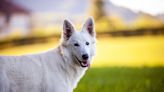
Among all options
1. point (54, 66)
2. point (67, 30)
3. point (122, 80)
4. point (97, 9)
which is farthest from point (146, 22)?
point (54, 66)

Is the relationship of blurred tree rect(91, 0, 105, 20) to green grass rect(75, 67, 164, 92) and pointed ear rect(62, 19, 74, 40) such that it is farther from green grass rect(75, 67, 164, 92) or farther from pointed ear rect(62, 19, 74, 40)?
pointed ear rect(62, 19, 74, 40)

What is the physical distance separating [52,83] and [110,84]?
1672 millimetres

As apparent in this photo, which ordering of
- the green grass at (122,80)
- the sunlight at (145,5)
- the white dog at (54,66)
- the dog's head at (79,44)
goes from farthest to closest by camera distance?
the sunlight at (145,5) → the green grass at (122,80) → the dog's head at (79,44) → the white dog at (54,66)

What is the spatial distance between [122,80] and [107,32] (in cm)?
64

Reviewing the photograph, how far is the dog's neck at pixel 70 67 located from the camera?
12.9 ft

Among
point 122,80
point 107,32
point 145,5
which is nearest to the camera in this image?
point 122,80

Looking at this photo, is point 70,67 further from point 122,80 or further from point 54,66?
point 122,80

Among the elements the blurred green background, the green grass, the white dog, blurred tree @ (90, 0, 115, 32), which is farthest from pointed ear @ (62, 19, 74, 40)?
blurred tree @ (90, 0, 115, 32)

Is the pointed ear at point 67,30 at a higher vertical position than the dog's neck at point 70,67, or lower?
higher

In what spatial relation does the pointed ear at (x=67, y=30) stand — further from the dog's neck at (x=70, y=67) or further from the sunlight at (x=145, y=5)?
the sunlight at (x=145, y=5)

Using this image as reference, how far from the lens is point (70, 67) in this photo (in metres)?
3.98

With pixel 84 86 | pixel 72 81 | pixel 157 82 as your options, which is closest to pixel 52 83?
pixel 72 81

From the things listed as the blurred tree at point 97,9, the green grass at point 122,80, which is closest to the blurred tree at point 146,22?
the blurred tree at point 97,9

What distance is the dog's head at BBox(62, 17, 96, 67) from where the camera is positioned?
3.84 metres
